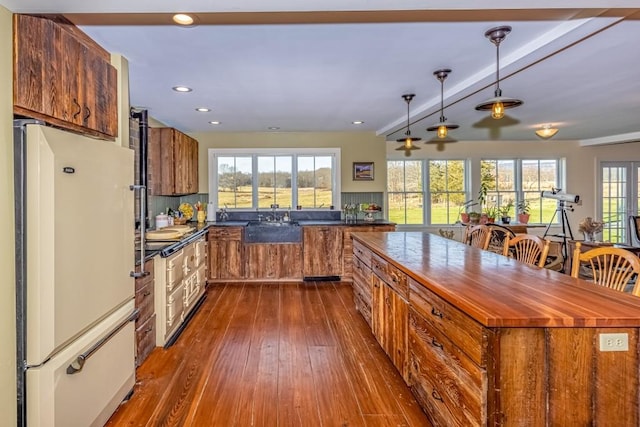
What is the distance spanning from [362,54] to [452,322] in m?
1.99

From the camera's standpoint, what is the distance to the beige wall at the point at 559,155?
741 centimetres

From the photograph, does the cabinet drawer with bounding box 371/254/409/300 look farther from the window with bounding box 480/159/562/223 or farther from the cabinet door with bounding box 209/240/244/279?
the window with bounding box 480/159/562/223

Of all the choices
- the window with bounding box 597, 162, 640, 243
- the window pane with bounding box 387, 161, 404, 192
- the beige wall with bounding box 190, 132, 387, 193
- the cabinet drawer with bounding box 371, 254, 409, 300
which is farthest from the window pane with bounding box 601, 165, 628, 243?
the cabinet drawer with bounding box 371, 254, 409, 300

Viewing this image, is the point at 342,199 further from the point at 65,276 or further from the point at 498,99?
the point at 65,276

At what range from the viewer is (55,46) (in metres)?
1.76

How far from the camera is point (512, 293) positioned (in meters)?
1.75

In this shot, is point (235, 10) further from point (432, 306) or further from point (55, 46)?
point (432, 306)

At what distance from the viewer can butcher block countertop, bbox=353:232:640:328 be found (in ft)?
4.69

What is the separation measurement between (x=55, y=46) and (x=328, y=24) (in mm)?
1452

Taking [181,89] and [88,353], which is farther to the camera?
[181,89]

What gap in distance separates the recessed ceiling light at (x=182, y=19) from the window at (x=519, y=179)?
674cm

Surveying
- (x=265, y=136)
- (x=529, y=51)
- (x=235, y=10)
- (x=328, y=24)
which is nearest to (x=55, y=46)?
(x=235, y=10)

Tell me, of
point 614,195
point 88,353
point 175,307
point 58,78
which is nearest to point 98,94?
point 58,78

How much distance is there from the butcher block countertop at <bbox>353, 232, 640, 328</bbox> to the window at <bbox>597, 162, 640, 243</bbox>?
6613 millimetres
